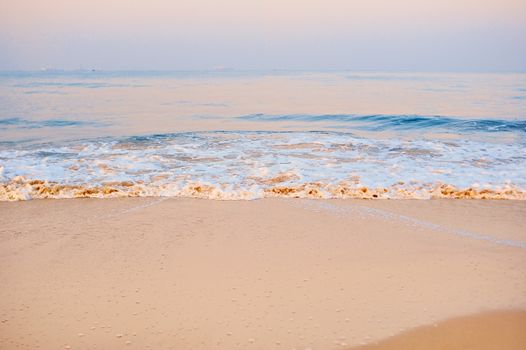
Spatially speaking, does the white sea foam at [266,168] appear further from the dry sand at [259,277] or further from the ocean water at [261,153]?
the dry sand at [259,277]

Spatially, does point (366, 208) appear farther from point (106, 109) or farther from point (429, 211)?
point (106, 109)

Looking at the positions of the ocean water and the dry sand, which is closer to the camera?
the dry sand

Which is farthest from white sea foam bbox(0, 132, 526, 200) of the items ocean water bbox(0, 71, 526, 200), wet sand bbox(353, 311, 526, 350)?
A: wet sand bbox(353, 311, 526, 350)

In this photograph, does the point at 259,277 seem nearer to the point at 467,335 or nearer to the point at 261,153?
the point at 467,335

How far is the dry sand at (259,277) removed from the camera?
268cm

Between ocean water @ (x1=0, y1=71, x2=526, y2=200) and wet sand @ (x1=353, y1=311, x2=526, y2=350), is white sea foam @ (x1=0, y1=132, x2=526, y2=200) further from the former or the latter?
wet sand @ (x1=353, y1=311, x2=526, y2=350)

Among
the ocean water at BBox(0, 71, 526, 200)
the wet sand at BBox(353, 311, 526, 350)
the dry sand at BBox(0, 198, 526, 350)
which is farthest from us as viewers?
the ocean water at BBox(0, 71, 526, 200)

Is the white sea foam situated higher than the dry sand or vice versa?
the white sea foam

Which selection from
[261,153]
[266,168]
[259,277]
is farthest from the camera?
[261,153]

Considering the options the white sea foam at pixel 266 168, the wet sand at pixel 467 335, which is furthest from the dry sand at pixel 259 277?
the white sea foam at pixel 266 168

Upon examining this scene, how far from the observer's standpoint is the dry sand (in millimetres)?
2680

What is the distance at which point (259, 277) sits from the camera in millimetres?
3426

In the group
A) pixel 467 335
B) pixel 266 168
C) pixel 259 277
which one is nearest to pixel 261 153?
pixel 266 168

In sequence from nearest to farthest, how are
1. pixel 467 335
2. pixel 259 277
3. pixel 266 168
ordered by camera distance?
Answer: pixel 467 335, pixel 259 277, pixel 266 168
